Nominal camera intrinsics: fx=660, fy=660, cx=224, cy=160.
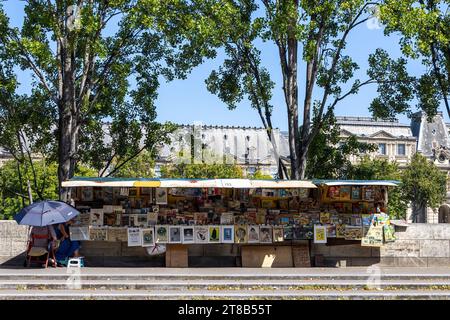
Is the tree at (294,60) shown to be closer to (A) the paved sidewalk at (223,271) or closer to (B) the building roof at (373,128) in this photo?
(A) the paved sidewalk at (223,271)

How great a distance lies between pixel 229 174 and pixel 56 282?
211 feet

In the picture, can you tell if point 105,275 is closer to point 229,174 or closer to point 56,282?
point 56,282

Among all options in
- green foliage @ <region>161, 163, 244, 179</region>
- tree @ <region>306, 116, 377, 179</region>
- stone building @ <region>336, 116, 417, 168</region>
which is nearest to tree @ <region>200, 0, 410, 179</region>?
tree @ <region>306, 116, 377, 179</region>

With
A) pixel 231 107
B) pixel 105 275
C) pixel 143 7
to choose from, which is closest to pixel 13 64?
pixel 143 7

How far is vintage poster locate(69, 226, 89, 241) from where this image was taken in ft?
56.3

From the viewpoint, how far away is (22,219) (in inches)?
624

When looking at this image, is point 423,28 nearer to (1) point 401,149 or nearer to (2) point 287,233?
(2) point 287,233

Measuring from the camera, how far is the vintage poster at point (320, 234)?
17.7 metres

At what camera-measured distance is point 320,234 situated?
58.1ft

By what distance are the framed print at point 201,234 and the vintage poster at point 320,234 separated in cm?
291

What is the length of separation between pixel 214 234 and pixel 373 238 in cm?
427

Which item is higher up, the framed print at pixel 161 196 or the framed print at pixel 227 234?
the framed print at pixel 161 196

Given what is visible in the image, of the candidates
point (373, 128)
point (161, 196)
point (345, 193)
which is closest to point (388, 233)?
point (345, 193)

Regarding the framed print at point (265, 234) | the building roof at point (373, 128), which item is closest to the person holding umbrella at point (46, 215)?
the framed print at point (265, 234)
